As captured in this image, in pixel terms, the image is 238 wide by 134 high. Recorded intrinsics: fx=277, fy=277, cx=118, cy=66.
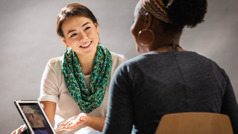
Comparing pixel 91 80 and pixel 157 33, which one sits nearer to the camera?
pixel 157 33

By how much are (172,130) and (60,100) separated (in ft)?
3.78

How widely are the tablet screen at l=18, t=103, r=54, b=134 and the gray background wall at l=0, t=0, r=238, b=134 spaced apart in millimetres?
1318

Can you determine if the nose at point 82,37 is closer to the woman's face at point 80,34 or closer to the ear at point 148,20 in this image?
the woman's face at point 80,34

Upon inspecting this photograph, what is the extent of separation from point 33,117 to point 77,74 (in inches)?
23.4

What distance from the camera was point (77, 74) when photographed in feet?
5.99

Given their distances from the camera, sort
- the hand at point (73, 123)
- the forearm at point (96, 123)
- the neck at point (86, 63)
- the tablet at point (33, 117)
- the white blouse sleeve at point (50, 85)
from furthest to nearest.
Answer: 1. the neck at point (86, 63)
2. the white blouse sleeve at point (50, 85)
3. the forearm at point (96, 123)
4. the hand at point (73, 123)
5. the tablet at point (33, 117)

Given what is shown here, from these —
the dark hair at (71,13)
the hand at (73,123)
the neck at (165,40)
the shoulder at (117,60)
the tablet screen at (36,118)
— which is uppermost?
the dark hair at (71,13)

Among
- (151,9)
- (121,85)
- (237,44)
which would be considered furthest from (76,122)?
(237,44)

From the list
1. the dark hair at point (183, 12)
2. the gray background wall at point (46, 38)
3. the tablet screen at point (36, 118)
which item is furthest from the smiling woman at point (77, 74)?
the dark hair at point (183, 12)

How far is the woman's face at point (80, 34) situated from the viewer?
1.72 meters

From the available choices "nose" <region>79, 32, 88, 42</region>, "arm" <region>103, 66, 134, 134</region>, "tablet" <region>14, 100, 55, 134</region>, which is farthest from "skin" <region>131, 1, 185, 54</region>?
"nose" <region>79, 32, 88, 42</region>

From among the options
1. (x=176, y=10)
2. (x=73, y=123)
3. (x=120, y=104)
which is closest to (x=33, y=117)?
(x=73, y=123)

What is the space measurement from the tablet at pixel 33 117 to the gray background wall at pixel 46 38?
1.32 metres

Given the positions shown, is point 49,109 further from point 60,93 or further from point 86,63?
point 86,63
